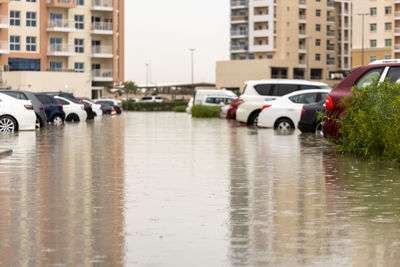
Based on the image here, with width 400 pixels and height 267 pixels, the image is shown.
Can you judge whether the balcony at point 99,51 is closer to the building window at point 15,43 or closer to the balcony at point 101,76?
the balcony at point 101,76

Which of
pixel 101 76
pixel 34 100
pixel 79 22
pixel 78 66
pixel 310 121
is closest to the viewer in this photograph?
pixel 310 121

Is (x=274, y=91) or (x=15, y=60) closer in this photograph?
(x=274, y=91)

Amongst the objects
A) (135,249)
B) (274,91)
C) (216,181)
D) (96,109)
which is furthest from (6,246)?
(96,109)

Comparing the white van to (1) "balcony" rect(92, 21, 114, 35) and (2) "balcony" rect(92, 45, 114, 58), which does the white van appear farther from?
(2) "balcony" rect(92, 45, 114, 58)

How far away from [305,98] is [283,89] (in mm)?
4795

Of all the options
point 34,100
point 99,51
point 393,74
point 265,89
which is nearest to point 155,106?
point 99,51

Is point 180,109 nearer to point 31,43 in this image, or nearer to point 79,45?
Answer: point 31,43

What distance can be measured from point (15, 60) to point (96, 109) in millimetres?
47026

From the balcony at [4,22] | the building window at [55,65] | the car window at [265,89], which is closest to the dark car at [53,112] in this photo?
the car window at [265,89]

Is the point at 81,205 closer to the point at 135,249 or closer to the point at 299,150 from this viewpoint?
the point at 135,249

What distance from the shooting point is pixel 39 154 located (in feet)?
A: 65.6

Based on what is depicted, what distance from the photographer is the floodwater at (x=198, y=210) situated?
24.9 feet

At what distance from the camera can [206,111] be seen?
2286 inches

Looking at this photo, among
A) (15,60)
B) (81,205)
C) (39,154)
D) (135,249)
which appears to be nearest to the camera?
(135,249)
